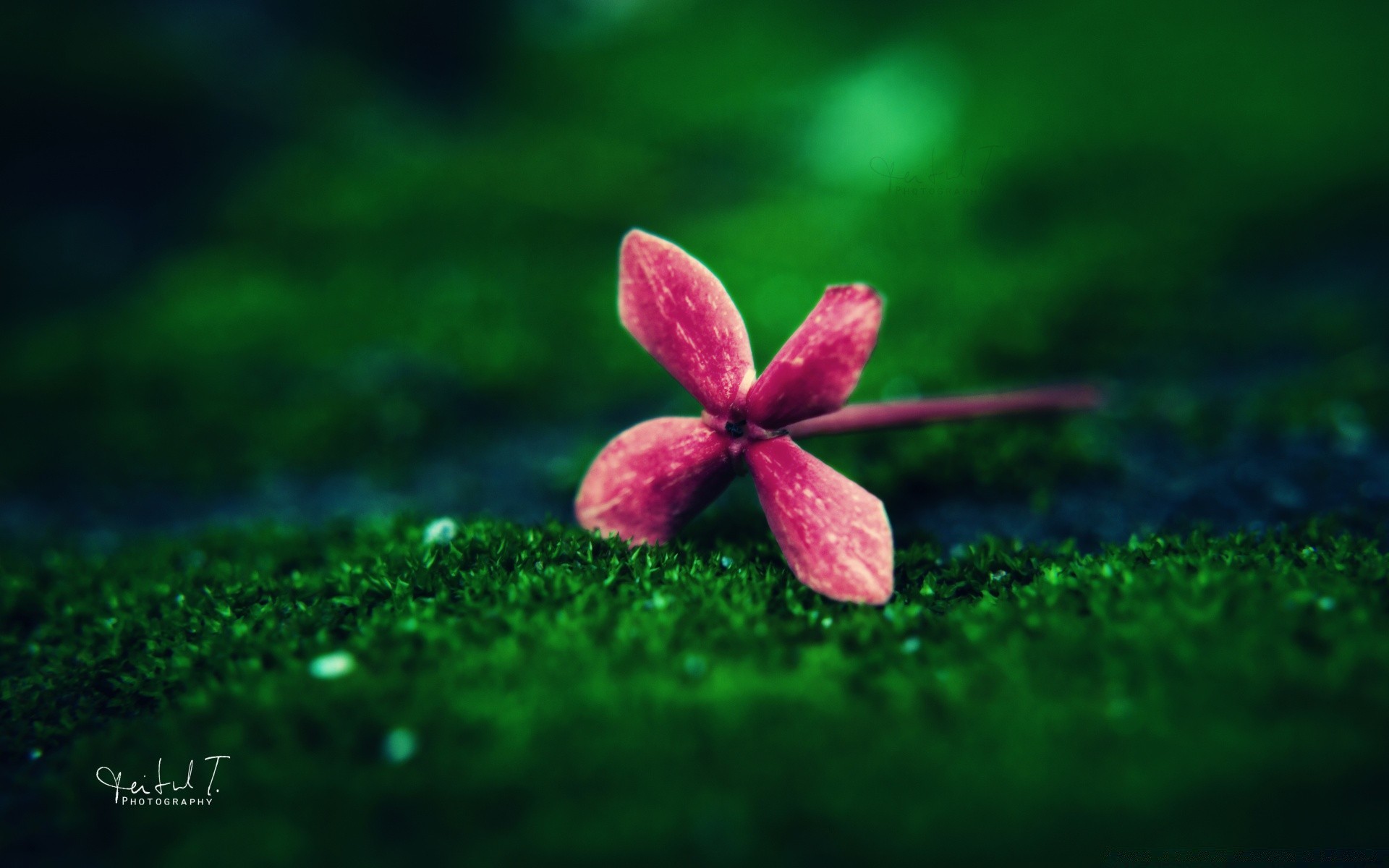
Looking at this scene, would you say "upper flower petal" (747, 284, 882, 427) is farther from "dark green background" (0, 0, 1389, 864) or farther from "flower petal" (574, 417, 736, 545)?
"dark green background" (0, 0, 1389, 864)

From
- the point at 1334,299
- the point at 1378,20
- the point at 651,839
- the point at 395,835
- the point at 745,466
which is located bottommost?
the point at 651,839

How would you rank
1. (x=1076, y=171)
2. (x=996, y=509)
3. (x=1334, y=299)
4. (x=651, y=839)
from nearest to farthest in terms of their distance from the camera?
(x=651, y=839) → (x=996, y=509) → (x=1334, y=299) → (x=1076, y=171)

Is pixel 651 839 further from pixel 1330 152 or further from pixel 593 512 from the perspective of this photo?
pixel 1330 152

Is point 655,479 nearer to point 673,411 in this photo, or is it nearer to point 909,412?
point 909,412

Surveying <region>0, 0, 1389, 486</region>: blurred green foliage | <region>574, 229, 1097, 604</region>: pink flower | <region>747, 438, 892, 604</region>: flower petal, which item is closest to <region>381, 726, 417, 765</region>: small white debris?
<region>574, 229, 1097, 604</region>: pink flower

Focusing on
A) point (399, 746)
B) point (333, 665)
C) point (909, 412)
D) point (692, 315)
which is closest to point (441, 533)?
point (333, 665)

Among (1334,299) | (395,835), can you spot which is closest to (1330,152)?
(1334,299)

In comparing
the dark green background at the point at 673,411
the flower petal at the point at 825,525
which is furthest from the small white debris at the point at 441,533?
the flower petal at the point at 825,525
